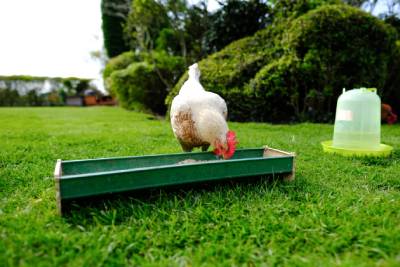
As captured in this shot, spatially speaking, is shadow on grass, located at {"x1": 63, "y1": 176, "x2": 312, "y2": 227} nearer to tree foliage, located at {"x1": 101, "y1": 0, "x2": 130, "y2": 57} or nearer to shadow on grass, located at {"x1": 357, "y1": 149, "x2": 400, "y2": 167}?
shadow on grass, located at {"x1": 357, "y1": 149, "x2": 400, "y2": 167}

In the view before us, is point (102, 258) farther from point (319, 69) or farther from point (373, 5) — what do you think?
point (373, 5)

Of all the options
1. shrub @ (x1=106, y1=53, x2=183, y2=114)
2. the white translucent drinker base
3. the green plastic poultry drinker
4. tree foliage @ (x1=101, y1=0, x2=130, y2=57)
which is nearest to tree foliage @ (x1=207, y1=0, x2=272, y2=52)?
shrub @ (x1=106, y1=53, x2=183, y2=114)

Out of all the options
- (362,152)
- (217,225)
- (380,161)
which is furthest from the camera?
(362,152)

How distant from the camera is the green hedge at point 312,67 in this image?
606cm

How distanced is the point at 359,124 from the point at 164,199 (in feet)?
8.54

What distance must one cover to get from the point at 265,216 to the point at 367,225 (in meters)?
0.55

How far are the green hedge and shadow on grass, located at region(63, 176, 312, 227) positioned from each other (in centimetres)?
452

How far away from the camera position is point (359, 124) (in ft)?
10.5

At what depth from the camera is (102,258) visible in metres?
1.23

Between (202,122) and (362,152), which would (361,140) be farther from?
(202,122)

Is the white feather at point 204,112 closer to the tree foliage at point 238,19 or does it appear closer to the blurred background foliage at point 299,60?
the blurred background foliage at point 299,60

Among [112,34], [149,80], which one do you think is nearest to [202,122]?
[149,80]

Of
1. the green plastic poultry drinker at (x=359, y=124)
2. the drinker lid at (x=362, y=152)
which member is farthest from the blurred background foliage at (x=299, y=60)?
the drinker lid at (x=362, y=152)

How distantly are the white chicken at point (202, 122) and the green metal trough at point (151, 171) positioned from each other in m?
0.19
